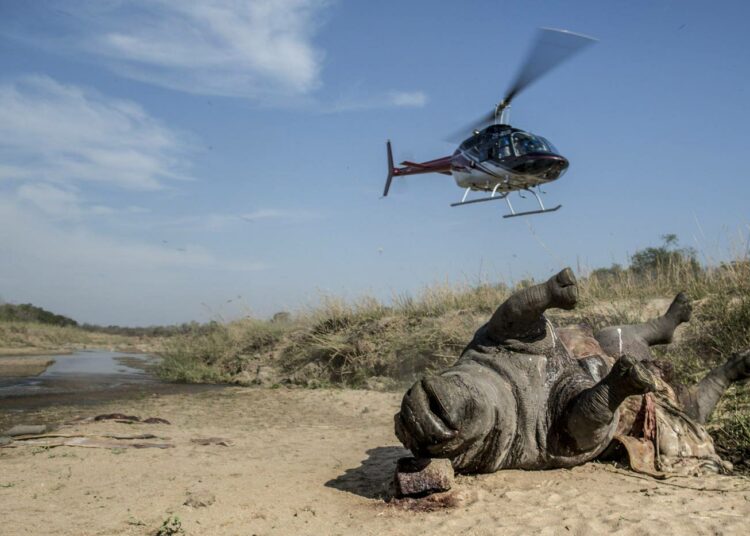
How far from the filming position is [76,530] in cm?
322

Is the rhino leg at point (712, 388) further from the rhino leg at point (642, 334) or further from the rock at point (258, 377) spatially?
the rock at point (258, 377)

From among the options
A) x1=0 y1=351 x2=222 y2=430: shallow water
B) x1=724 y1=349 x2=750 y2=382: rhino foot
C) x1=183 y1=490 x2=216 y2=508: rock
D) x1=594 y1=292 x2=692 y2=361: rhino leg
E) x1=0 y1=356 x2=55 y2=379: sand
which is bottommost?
x1=183 y1=490 x2=216 y2=508: rock

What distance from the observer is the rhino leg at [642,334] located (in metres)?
5.21

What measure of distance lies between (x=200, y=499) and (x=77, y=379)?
940 cm

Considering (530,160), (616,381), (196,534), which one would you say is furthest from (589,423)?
(530,160)

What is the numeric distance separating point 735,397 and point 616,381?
2.94m

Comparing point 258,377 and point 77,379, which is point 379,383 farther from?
point 77,379

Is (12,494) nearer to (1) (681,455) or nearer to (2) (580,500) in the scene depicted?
(2) (580,500)

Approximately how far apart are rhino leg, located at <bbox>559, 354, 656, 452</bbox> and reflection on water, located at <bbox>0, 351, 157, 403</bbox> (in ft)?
27.6

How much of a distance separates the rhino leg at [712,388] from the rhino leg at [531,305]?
5.79 ft

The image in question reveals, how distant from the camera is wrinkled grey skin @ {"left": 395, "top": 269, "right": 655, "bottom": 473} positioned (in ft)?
10.2

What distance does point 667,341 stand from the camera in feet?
18.6

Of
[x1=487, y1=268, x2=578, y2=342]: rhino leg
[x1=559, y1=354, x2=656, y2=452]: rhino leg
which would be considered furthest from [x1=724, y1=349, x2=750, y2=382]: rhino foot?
[x1=487, y1=268, x2=578, y2=342]: rhino leg

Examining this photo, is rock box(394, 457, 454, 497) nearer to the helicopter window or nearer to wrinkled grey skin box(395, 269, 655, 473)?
wrinkled grey skin box(395, 269, 655, 473)
